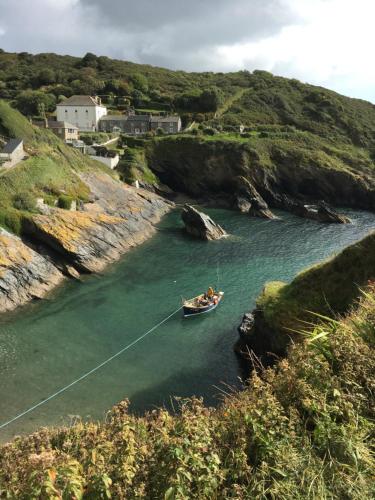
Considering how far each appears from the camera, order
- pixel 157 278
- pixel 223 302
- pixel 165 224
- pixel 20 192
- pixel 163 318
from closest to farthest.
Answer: pixel 163 318 → pixel 223 302 → pixel 157 278 → pixel 20 192 → pixel 165 224

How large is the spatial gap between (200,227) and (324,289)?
3703 cm

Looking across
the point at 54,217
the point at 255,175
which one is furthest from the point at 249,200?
the point at 54,217

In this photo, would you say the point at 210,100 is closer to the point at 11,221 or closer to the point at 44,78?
the point at 44,78

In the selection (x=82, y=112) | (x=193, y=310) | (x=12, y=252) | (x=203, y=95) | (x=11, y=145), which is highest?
(x=203, y=95)

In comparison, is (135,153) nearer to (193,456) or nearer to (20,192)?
(20,192)

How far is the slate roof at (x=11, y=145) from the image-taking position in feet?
172

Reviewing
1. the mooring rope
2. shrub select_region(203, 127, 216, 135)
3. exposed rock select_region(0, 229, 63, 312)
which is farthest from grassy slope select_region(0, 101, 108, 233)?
shrub select_region(203, 127, 216, 135)

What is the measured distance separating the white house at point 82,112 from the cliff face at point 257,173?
30.8m

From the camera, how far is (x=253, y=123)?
120 meters

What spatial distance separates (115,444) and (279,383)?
4.04 meters

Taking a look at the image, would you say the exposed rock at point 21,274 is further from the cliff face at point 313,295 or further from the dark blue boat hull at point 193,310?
the cliff face at point 313,295

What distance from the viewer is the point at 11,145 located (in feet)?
177

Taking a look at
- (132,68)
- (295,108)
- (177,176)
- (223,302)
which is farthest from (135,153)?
(132,68)

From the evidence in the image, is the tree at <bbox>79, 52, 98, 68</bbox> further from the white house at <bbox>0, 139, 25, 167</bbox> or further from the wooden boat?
the wooden boat
